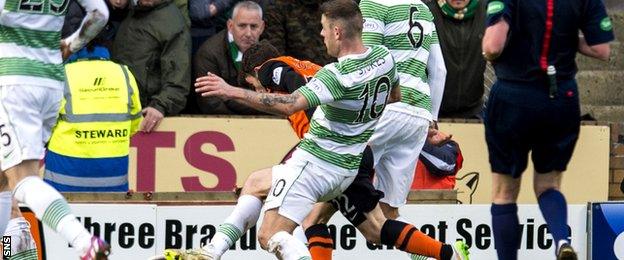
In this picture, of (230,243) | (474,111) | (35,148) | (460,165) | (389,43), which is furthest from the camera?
(474,111)

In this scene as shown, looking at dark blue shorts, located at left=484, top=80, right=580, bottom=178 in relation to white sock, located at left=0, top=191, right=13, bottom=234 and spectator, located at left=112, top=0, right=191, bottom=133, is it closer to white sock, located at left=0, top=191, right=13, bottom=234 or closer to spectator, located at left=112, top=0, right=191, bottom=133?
white sock, located at left=0, top=191, right=13, bottom=234

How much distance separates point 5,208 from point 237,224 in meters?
1.49

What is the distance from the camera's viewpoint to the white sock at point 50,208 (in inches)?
451

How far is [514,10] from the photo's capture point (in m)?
12.2

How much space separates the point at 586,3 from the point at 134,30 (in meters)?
4.69

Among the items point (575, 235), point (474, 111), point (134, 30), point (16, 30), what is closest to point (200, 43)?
point (134, 30)

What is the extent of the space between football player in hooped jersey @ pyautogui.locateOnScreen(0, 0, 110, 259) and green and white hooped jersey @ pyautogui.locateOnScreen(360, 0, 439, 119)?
248cm

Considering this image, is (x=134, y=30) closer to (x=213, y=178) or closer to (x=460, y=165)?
(x=213, y=178)

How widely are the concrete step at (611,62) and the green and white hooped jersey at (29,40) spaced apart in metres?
7.17

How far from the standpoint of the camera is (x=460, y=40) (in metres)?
16.5

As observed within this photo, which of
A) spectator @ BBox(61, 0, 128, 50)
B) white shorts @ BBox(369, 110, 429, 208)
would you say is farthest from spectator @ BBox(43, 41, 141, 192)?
white shorts @ BBox(369, 110, 429, 208)

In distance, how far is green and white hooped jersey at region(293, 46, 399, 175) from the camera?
12227 millimetres

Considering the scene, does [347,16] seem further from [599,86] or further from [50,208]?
[599,86]

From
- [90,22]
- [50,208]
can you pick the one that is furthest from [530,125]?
[50,208]
